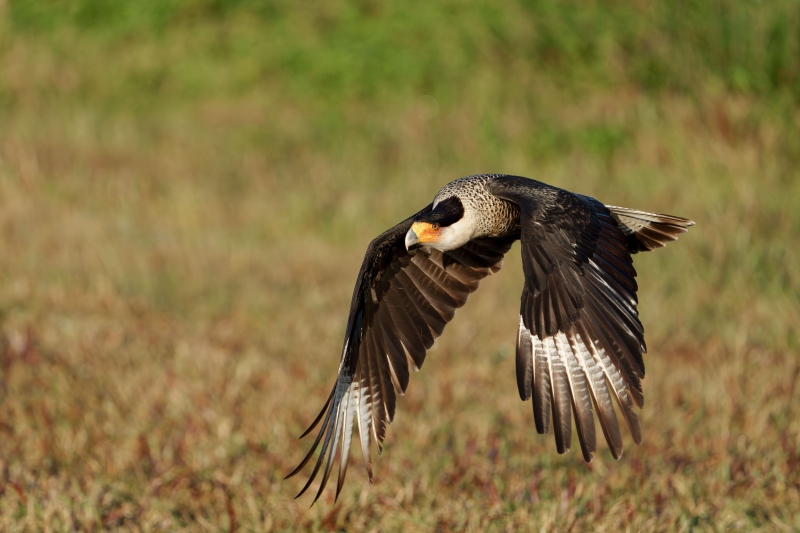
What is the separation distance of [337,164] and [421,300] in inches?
246

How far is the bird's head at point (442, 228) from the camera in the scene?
143 inches

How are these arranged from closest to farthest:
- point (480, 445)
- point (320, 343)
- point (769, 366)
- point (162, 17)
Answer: point (480, 445) < point (769, 366) < point (320, 343) < point (162, 17)

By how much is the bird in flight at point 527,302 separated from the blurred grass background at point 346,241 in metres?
0.44

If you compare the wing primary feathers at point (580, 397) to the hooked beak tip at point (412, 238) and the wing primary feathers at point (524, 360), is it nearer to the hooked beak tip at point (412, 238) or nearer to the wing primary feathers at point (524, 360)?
the wing primary feathers at point (524, 360)

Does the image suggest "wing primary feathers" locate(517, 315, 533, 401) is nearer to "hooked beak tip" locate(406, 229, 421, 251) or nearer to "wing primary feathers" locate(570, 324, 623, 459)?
"wing primary feathers" locate(570, 324, 623, 459)

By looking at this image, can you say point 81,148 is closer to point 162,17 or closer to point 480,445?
point 162,17

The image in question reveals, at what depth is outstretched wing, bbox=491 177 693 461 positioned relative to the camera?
300 centimetres

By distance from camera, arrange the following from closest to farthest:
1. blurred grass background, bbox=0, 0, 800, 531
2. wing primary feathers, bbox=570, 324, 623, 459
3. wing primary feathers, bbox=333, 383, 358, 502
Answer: wing primary feathers, bbox=570, 324, 623, 459, wing primary feathers, bbox=333, 383, 358, 502, blurred grass background, bbox=0, 0, 800, 531

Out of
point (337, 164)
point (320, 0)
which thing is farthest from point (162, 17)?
point (337, 164)

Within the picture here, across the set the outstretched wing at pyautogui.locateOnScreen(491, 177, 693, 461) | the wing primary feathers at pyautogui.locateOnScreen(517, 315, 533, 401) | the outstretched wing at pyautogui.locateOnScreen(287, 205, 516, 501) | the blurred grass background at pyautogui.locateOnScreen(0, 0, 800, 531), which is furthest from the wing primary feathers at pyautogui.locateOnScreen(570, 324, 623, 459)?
the outstretched wing at pyautogui.locateOnScreen(287, 205, 516, 501)

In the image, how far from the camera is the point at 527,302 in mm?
3164

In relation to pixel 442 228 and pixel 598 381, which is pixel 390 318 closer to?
pixel 442 228

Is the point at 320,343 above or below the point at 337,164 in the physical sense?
below

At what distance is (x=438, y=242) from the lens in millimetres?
3691
